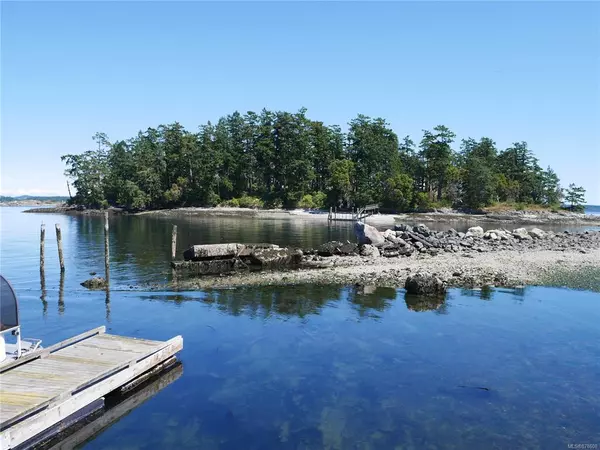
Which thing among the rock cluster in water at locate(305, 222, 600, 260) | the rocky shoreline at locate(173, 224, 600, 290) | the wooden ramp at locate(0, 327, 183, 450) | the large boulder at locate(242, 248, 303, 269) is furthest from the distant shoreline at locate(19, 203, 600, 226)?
the wooden ramp at locate(0, 327, 183, 450)

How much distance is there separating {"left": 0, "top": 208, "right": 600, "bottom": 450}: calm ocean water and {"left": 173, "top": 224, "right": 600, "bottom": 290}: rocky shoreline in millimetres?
2113

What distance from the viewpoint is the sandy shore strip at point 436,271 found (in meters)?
25.2

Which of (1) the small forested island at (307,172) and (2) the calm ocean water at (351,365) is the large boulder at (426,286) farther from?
(1) the small forested island at (307,172)

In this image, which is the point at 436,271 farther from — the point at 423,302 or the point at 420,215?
the point at 420,215

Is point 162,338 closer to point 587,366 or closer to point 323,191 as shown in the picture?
point 587,366

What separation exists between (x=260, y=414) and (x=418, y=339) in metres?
7.52

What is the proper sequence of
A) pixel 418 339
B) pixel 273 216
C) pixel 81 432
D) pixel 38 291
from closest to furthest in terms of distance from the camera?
pixel 81 432 → pixel 418 339 → pixel 38 291 → pixel 273 216

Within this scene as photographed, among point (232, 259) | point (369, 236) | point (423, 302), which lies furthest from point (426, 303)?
point (369, 236)

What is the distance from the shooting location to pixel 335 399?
38.5ft

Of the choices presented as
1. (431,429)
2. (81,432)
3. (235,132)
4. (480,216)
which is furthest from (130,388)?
(235,132)

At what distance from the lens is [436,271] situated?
27.0 meters

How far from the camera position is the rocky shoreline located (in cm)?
2558

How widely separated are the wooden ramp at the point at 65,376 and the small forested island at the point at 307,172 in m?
85.6

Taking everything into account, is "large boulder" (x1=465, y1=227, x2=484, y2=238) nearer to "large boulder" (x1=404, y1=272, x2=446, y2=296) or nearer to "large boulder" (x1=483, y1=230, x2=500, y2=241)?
"large boulder" (x1=483, y1=230, x2=500, y2=241)
